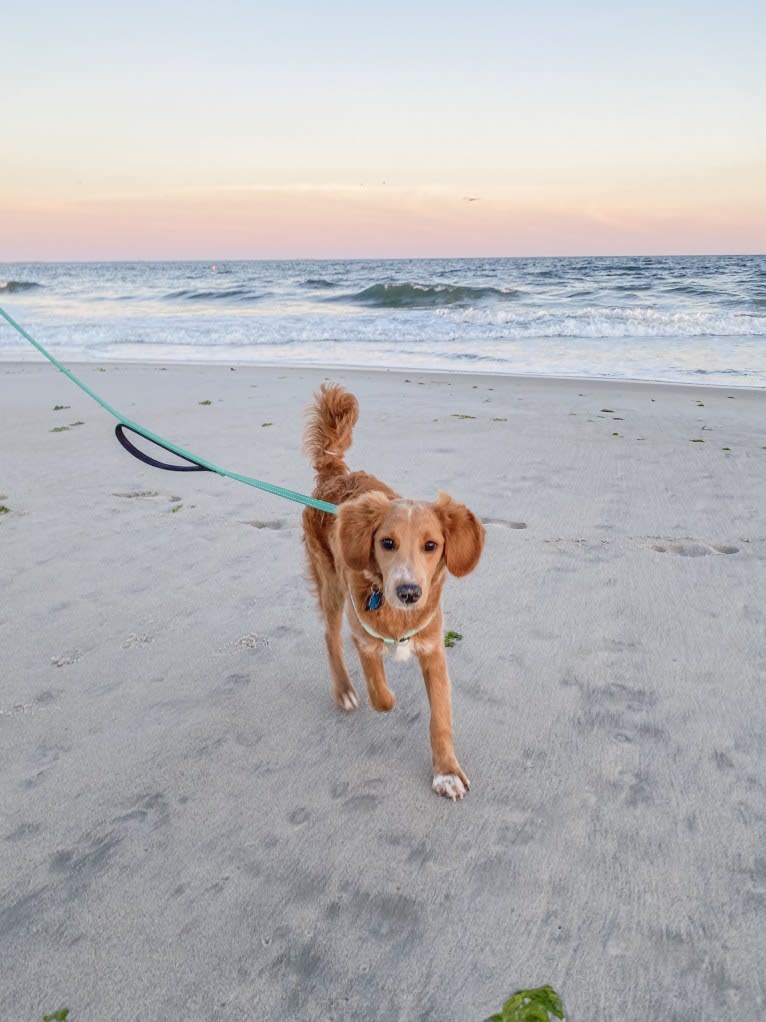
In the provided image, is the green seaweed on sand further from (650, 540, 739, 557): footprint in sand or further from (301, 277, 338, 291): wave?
(301, 277, 338, 291): wave

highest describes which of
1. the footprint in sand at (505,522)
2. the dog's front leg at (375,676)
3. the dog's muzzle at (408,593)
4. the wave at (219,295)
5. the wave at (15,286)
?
the dog's muzzle at (408,593)

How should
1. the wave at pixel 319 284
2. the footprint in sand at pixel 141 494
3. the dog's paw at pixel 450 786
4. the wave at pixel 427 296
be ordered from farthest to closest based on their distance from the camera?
1. the wave at pixel 319 284
2. the wave at pixel 427 296
3. the footprint in sand at pixel 141 494
4. the dog's paw at pixel 450 786

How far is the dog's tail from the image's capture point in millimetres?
4094

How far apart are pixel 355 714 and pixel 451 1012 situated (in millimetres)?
1578

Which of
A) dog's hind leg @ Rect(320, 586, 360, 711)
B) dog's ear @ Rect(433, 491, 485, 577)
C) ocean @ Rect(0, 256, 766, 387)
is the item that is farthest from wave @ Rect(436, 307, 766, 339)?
dog's ear @ Rect(433, 491, 485, 577)

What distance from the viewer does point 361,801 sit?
2900 millimetres

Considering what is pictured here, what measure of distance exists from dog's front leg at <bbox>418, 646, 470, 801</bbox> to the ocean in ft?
39.8

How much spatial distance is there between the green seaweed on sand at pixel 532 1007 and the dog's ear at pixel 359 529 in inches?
60.0

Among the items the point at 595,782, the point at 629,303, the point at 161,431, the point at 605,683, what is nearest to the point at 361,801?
the point at 595,782

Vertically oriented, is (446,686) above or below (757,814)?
above

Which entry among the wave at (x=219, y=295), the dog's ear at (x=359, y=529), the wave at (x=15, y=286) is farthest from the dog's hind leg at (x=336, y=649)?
the wave at (x=15, y=286)

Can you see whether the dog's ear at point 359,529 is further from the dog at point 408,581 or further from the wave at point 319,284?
the wave at point 319,284

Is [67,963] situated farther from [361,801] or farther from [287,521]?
[287,521]

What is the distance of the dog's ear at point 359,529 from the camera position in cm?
303
